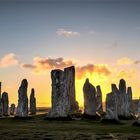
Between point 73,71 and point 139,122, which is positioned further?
point 73,71

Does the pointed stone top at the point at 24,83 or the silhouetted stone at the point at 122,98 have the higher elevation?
the pointed stone top at the point at 24,83

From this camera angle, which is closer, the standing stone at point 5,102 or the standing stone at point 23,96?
the standing stone at point 23,96

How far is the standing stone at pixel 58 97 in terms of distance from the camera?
48250mm

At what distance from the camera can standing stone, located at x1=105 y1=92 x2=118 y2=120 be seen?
149 feet

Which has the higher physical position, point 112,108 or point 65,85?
point 65,85

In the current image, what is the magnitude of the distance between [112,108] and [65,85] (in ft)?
25.6

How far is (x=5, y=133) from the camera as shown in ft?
107

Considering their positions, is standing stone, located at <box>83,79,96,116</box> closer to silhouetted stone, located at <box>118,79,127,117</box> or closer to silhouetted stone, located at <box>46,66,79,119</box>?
silhouetted stone, located at <box>46,66,79,119</box>

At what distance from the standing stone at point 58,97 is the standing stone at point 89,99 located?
545 centimetres

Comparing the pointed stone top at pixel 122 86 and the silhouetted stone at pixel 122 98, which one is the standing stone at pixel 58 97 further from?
the silhouetted stone at pixel 122 98

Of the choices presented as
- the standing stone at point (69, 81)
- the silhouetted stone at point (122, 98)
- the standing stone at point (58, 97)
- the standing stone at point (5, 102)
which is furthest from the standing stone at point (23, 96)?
the standing stone at point (5, 102)

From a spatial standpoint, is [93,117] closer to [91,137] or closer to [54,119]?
[54,119]

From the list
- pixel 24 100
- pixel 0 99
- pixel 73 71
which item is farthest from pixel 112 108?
pixel 0 99

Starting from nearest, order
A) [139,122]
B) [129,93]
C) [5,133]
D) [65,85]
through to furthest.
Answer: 1. [5,133]
2. [139,122]
3. [65,85]
4. [129,93]
